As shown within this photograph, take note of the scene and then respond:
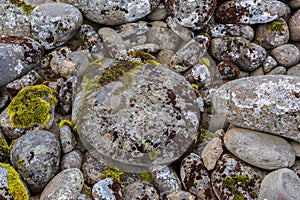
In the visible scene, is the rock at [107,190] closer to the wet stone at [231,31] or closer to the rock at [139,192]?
the rock at [139,192]

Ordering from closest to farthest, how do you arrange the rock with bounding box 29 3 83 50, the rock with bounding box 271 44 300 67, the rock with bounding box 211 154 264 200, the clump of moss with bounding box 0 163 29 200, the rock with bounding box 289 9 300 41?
the clump of moss with bounding box 0 163 29 200 < the rock with bounding box 211 154 264 200 < the rock with bounding box 29 3 83 50 < the rock with bounding box 271 44 300 67 < the rock with bounding box 289 9 300 41

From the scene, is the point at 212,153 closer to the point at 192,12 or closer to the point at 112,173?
the point at 112,173

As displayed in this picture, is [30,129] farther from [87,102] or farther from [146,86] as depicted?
[146,86]

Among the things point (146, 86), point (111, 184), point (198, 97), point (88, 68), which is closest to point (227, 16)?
point (198, 97)

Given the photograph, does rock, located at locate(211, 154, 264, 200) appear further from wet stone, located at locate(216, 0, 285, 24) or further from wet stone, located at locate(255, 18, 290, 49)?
wet stone, located at locate(216, 0, 285, 24)

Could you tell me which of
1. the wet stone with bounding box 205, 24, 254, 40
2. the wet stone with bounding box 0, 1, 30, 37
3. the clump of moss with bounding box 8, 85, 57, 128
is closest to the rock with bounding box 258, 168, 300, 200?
the wet stone with bounding box 205, 24, 254, 40

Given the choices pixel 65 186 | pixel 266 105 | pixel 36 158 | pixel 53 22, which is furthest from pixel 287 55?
pixel 36 158
